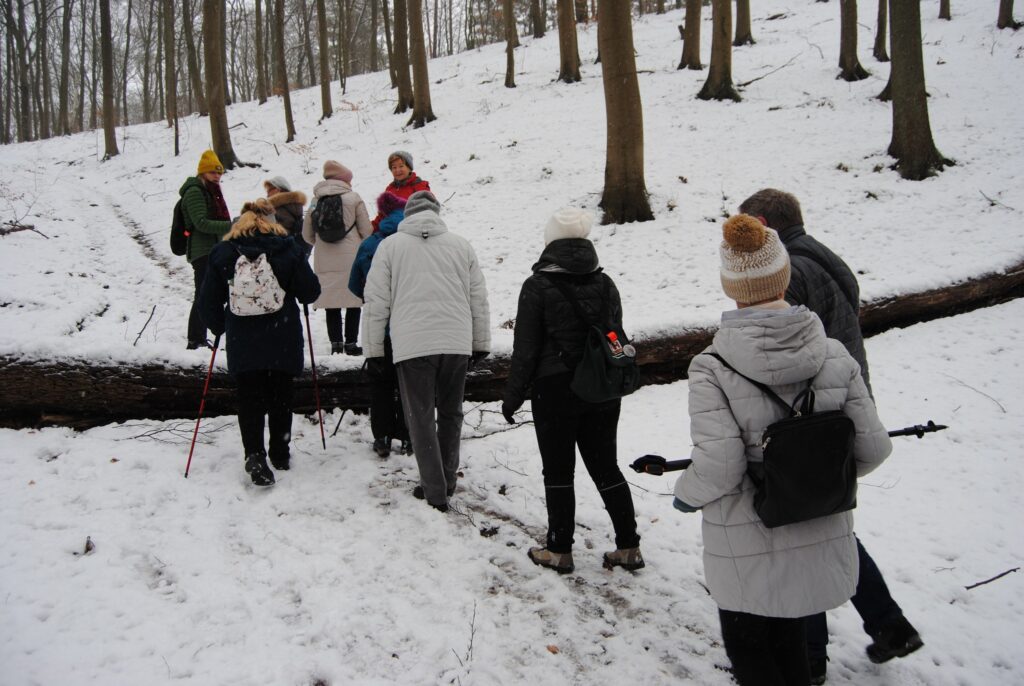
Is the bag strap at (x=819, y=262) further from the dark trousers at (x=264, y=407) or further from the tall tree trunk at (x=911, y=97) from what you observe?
the tall tree trunk at (x=911, y=97)

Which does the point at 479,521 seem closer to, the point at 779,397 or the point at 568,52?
the point at 779,397

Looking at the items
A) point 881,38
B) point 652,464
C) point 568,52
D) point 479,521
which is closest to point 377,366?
point 479,521

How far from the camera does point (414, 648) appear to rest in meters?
2.93

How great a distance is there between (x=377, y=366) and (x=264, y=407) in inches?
36.1

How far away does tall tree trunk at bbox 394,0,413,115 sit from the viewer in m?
17.3

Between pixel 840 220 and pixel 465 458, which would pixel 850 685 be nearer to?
pixel 465 458

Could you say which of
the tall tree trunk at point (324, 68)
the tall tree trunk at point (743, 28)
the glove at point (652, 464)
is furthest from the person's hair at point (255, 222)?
the tall tree trunk at point (743, 28)

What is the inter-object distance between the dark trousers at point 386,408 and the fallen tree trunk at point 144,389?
569 millimetres

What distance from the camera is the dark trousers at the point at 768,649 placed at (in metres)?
2.14

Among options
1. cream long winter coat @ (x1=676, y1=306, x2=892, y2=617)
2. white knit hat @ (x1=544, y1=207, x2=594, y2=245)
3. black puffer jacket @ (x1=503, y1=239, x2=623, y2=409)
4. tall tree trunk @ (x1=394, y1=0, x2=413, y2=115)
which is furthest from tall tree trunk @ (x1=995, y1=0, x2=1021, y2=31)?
cream long winter coat @ (x1=676, y1=306, x2=892, y2=617)

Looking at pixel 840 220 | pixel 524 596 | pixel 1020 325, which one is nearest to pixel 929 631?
pixel 524 596

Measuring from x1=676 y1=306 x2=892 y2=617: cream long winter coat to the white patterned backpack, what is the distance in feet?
10.2

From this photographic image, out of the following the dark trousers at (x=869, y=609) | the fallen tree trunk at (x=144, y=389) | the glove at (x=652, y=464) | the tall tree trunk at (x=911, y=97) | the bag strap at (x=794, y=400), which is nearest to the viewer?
the bag strap at (x=794, y=400)

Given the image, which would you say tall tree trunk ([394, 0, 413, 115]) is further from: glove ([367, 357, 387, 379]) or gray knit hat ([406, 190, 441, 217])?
glove ([367, 357, 387, 379])
